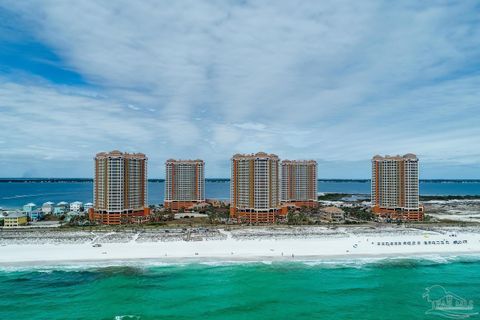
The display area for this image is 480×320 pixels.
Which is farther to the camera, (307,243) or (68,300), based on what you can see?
(307,243)

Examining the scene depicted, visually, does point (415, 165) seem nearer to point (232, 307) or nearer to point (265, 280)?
point (265, 280)

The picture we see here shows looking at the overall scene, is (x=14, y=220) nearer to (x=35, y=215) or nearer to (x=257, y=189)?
(x=35, y=215)

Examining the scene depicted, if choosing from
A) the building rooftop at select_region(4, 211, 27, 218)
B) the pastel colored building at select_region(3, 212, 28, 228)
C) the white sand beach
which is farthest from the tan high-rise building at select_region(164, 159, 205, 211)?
the white sand beach

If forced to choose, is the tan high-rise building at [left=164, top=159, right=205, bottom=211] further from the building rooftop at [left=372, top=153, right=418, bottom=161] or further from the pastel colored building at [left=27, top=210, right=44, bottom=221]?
the building rooftop at [left=372, top=153, right=418, bottom=161]

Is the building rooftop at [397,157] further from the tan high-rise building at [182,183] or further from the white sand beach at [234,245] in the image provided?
the tan high-rise building at [182,183]

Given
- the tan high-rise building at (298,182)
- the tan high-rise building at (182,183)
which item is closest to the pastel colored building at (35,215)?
the tan high-rise building at (182,183)

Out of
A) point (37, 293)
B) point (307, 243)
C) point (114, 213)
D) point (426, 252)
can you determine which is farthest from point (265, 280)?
point (114, 213)
